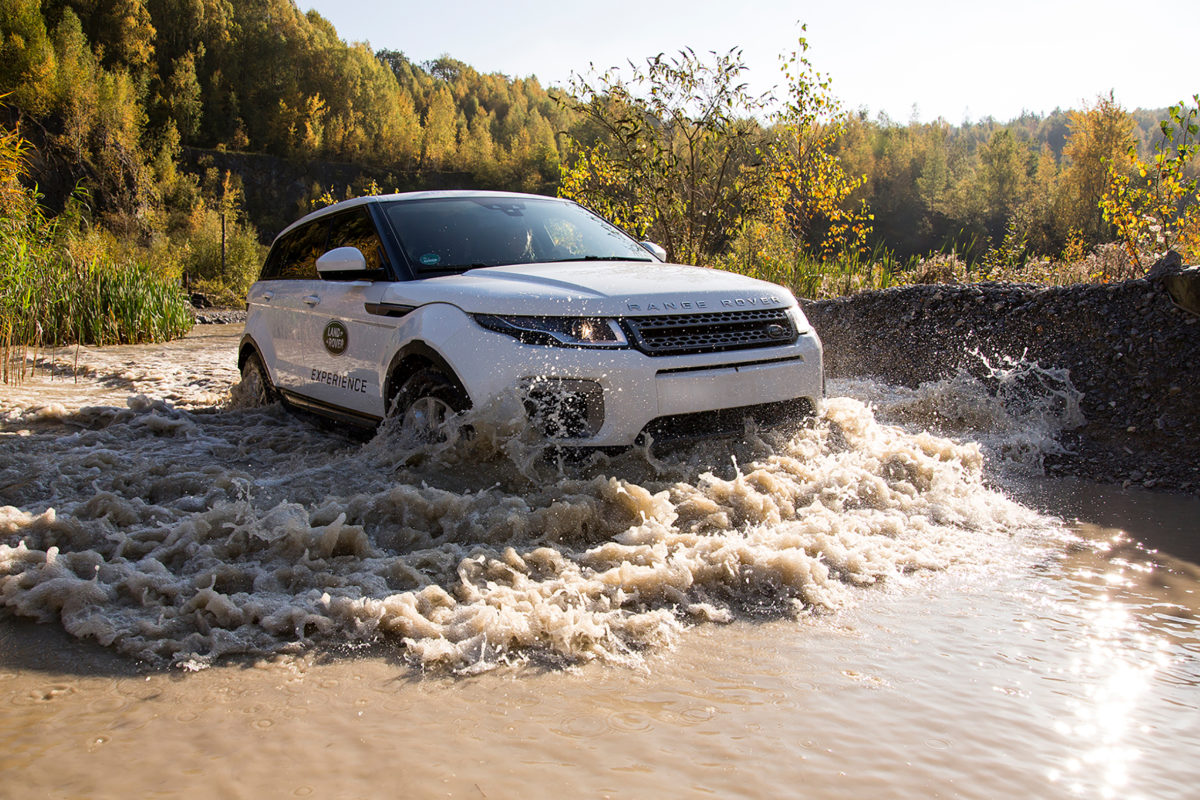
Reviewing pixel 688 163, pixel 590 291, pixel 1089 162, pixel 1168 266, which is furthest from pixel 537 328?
pixel 1089 162

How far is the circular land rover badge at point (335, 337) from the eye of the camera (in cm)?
504

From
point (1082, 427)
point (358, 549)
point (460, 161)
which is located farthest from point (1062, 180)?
point (358, 549)

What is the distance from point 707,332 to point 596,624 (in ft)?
5.44

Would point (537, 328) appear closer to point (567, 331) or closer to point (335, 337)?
point (567, 331)

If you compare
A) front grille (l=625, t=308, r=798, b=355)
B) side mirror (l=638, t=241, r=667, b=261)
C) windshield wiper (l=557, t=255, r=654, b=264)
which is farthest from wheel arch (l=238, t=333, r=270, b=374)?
front grille (l=625, t=308, r=798, b=355)

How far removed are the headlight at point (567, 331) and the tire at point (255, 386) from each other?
2.96m

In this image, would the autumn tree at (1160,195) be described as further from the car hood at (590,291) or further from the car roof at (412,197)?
the car roof at (412,197)

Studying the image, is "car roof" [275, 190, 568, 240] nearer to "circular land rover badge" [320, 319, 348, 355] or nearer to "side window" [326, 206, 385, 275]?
"side window" [326, 206, 385, 275]

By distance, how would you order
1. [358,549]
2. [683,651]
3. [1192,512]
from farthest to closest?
[1192,512]
[358,549]
[683,651]

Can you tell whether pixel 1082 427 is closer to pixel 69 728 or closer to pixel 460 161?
pixel 69 728

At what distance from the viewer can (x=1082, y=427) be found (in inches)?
232

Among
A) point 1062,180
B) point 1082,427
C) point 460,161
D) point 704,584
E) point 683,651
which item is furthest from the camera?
point 460,161

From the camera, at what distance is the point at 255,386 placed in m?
6.64

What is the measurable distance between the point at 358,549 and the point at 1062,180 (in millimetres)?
72917
